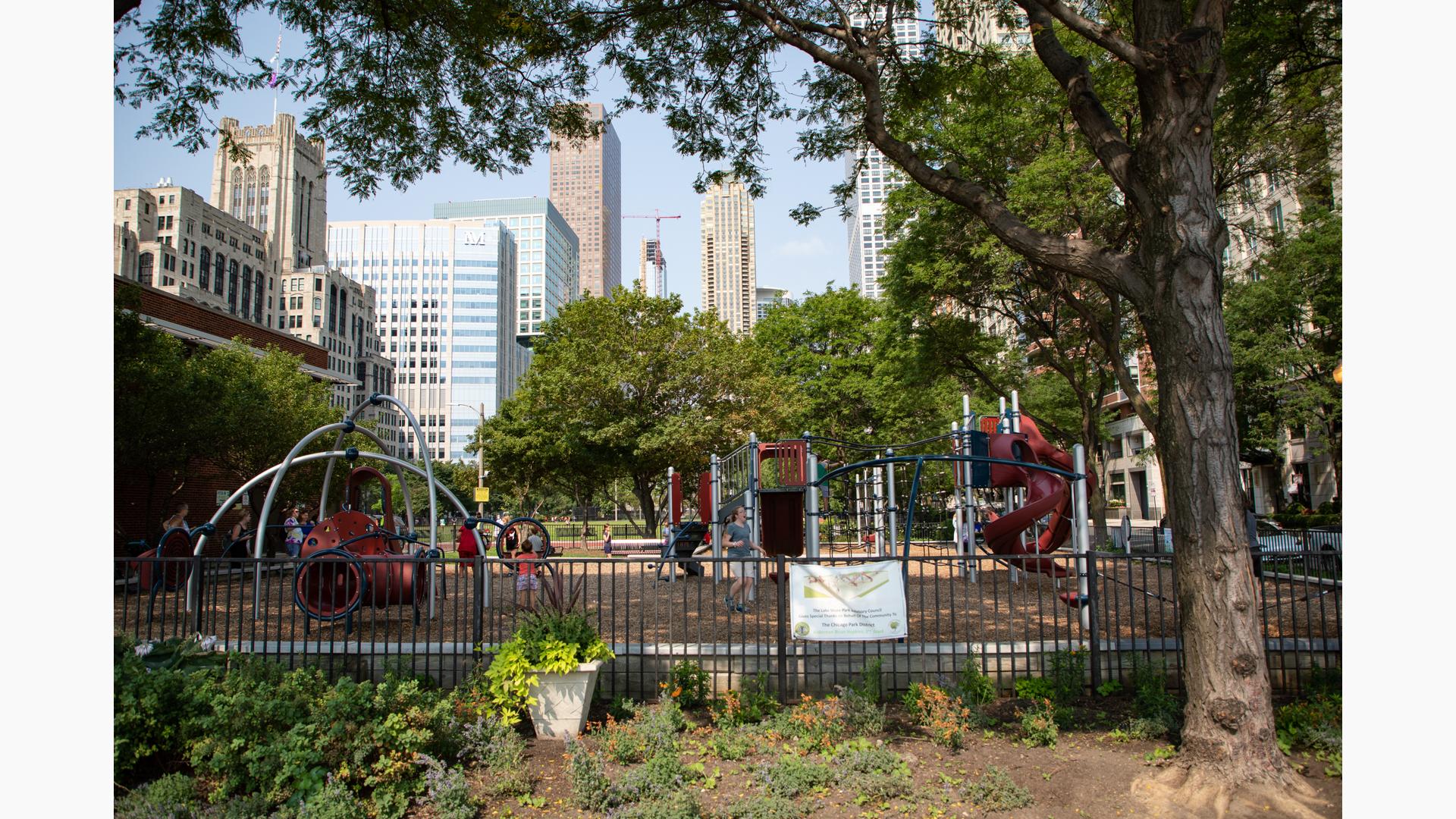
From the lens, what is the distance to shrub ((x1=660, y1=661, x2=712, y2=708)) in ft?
24.4

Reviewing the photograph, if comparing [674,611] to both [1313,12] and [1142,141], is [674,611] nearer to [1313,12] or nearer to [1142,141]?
[1142,141]

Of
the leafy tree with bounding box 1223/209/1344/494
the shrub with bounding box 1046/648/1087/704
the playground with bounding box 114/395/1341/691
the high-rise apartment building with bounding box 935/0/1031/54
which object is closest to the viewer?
the shrub with bounding box 1046/648/1087/704

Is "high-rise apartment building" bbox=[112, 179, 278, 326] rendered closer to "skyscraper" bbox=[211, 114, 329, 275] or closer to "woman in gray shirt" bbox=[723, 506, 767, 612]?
"skyscraper" bbox=[211, 114, 329, 275]

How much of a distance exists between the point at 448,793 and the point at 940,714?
12.1 ft

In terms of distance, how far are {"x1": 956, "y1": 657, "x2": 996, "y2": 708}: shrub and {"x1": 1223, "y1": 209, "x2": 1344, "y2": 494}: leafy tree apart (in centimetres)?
2619

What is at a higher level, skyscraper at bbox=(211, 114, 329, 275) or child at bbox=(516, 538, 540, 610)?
skyscraper at bbox=(211, 114, 329, 275)

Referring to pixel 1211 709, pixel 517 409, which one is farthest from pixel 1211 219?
pixel 517 409

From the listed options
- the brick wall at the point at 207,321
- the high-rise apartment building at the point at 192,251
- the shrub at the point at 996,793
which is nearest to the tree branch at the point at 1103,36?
the shrub at the point at 996,793

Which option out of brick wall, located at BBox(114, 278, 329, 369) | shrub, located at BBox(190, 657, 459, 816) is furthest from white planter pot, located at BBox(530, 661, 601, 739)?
brick wall, located at BBox(114, 278, 329, 369)

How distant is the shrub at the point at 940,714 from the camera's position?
646cm

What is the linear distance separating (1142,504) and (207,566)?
62283 mm

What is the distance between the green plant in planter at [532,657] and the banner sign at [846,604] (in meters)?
1.74

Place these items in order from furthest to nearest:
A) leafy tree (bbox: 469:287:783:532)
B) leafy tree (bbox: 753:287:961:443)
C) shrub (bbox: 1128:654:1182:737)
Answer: leafy tree (bbox: 753:287:961:443) → leafy tree (bbox: 469:287:783:532) → shrub (bbox: 1128:654:1182:737)

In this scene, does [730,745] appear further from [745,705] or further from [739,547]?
[739,547]
